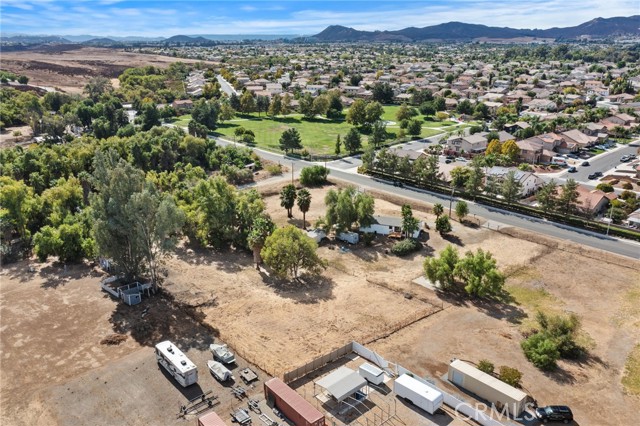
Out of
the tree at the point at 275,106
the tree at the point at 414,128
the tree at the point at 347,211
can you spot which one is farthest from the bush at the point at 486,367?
the tree at the point at 275,106

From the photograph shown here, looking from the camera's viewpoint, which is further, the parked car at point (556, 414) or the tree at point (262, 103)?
the tree at point (262, 103)

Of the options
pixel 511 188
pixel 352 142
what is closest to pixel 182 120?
pixel 352 142

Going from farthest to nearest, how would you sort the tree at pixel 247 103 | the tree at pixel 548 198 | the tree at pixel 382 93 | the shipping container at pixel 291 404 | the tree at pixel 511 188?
the tree at pixel 382 93 < the tree at pixel 247 103 < the tree at pixel 511 188 < the tree at pixel 548 198 < the shipping container at pixel 291 404

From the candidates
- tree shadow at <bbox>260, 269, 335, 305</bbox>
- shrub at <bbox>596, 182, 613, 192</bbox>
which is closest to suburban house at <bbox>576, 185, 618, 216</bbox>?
shrub at <bbox>596, 182, 613, 192</bbox>

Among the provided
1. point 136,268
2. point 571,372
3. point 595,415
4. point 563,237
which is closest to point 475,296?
point 571,372

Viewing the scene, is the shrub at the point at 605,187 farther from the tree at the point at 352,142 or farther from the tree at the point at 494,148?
the tree at the point at 352,142

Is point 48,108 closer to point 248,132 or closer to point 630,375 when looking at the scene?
point 248,132
